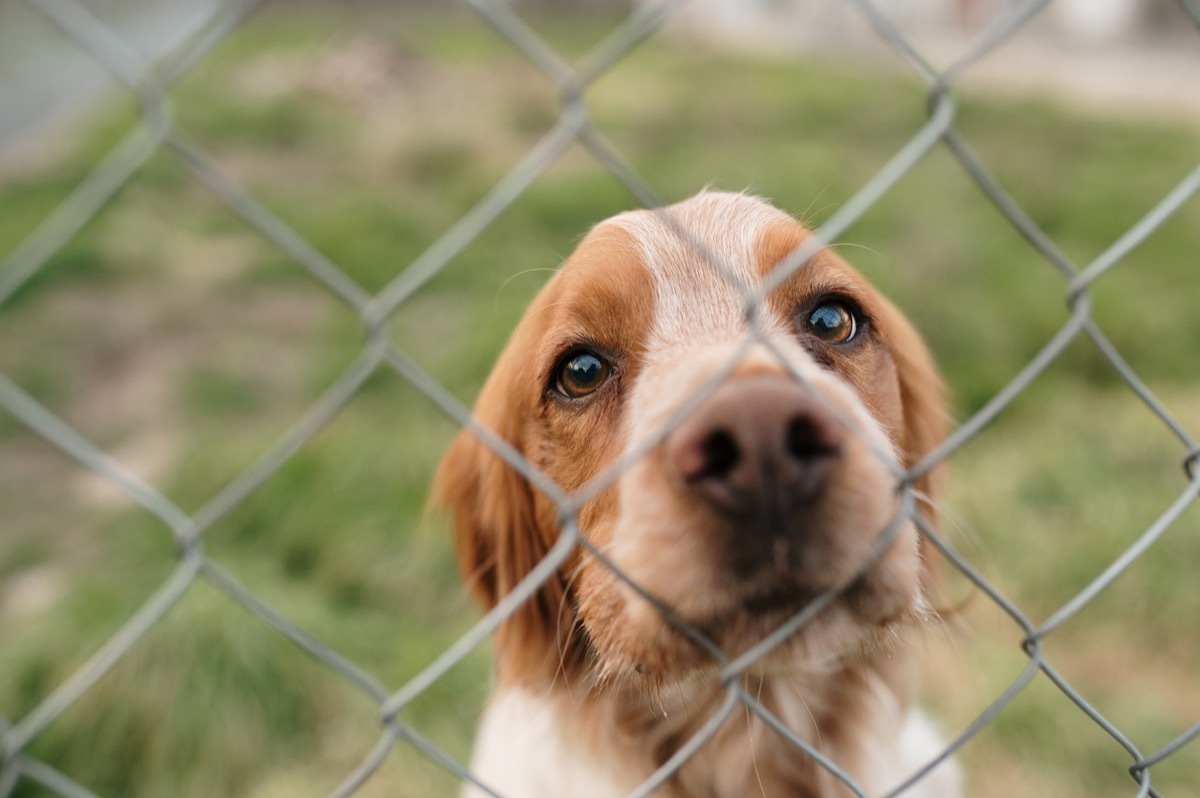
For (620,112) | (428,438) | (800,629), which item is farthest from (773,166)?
(800,629)

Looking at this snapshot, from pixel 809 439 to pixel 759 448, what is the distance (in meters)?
0.08

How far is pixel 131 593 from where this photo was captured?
2814 millimetres

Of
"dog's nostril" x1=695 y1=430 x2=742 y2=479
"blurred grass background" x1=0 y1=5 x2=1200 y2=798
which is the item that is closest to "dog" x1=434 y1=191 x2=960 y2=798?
"dog's nostril" x1=695 y1=430 x2=742 y2=479

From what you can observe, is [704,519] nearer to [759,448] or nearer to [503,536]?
[759,448]

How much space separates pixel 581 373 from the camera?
171cm

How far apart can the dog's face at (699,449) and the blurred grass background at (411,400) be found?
358mm

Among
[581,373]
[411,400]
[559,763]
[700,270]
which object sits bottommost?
[559,763]

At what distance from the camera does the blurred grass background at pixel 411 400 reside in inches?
97.4

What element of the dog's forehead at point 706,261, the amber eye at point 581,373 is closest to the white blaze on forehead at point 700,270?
the dog's forehead at point 706,261

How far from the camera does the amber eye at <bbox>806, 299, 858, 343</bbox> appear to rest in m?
1.72

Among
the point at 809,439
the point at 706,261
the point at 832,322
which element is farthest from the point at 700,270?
the point at 809,439

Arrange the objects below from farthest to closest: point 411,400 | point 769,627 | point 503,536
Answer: point 411,400 < point 503,536 < point 769,627

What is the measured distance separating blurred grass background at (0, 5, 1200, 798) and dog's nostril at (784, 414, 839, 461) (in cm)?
107

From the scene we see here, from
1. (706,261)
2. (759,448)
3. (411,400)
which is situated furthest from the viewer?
(411,400)
